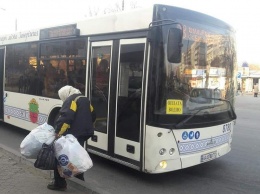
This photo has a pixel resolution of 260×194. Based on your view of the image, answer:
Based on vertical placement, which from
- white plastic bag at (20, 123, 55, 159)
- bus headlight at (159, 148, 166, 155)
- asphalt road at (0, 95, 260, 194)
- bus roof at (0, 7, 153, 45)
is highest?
bus roof at (0, 7, 153, 45)

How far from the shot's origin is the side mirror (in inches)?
202

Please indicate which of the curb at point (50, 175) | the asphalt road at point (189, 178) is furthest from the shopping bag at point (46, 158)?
the asphalt road at point (189, 178)

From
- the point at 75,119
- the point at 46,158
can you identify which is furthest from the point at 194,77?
the point at 46,158

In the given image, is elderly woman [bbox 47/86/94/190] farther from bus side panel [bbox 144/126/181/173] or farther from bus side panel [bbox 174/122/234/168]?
bus side panel [bbox 174/122/234/168]

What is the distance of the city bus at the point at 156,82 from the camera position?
17.4 ft

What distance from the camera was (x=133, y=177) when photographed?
6.06 metres

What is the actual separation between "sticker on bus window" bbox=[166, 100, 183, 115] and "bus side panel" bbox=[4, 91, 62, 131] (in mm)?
2963

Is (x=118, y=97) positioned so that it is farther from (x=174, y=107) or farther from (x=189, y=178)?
(x=189, y=178)

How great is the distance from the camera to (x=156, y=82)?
5.29 m

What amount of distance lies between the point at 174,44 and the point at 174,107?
97 centimetres

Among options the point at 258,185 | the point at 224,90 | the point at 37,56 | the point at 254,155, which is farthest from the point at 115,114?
the point at 254,155

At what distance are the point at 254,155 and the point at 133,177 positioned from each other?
11.5 feet

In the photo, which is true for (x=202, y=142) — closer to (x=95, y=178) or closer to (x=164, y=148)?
(x=164, y=148)

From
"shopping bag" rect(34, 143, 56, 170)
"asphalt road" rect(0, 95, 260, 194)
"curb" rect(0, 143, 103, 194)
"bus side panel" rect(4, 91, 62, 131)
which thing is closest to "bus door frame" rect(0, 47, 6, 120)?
"bus side panel" rect(4, 91, 62, 131)
